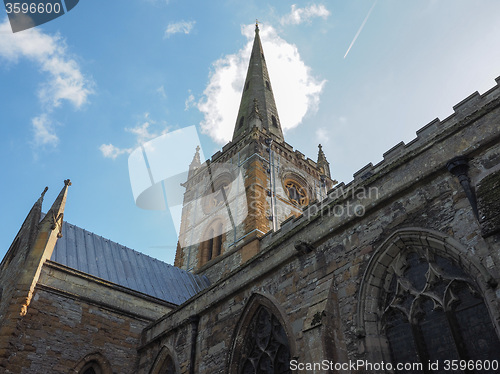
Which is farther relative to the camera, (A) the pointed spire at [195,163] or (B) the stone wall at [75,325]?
(A) the pointed spire at [195,163]

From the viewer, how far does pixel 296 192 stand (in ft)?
85.0

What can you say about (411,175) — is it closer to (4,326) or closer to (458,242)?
(458,242)

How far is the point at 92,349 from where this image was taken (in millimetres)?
12844

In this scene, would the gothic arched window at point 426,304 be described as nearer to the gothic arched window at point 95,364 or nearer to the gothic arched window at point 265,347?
the gothic arched window at point 265,347

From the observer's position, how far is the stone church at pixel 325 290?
652 cm

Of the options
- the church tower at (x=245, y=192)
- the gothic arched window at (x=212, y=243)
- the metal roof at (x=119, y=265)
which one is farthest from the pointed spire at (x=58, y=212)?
the gothic arched window at (x=212, y=243)

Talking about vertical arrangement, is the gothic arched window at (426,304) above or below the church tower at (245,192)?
below

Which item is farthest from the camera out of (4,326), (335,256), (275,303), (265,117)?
(265,117)

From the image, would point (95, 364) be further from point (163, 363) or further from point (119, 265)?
point (119, 265)

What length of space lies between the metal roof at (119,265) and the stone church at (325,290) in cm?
7

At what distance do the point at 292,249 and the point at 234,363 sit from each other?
9.51ft

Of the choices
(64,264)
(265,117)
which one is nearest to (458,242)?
(64,264)

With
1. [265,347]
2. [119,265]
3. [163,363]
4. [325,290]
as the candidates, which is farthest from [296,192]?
[325,290]

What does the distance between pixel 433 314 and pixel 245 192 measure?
665 inches
